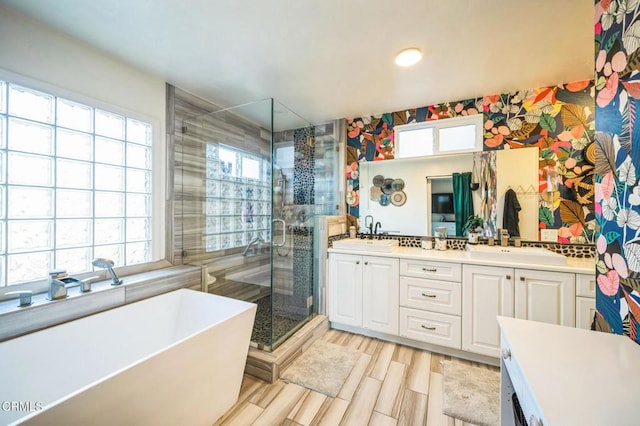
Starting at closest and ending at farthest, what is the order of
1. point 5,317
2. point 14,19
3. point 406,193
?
point 5,317 → point 14,19 → point 406,193

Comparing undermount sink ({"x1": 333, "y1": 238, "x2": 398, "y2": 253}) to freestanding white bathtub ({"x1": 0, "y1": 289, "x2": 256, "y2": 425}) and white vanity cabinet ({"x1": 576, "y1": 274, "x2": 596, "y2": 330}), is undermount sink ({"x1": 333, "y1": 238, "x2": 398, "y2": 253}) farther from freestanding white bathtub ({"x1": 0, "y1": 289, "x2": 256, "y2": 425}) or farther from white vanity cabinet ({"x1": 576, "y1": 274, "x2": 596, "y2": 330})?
white vanity cabinet ({"x1": 576, "y1": 274, "x2": 596, "y2": 330})

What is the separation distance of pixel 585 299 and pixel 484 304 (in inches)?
25.0

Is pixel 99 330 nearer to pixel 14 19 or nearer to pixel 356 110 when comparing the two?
pixel 14 19

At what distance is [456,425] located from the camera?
4.91ft

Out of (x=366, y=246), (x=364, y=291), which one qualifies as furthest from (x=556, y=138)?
(x=364, y=291)

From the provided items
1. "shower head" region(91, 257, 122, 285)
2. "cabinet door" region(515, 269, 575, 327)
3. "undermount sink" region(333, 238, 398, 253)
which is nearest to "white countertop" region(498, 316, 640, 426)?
"cabinet door" region(515, 269, 575, 327)

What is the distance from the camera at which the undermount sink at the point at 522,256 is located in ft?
6.24

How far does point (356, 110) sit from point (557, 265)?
7.83 feet

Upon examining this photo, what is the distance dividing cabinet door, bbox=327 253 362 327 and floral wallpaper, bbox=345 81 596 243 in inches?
72.8

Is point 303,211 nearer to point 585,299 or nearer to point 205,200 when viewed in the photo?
point 205,200

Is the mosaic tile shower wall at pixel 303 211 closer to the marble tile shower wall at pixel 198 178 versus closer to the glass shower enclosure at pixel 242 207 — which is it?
the glass shower enclosure at pixel 242 207

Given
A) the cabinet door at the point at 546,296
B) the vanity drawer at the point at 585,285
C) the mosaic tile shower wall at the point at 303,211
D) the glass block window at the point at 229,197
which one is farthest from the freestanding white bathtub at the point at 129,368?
the vanity drawer at the point at 585,285

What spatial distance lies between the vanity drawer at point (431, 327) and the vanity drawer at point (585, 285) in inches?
33.9

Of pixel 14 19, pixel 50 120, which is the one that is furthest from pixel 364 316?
pixel 14 19
